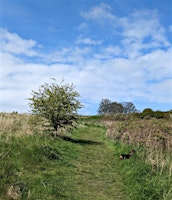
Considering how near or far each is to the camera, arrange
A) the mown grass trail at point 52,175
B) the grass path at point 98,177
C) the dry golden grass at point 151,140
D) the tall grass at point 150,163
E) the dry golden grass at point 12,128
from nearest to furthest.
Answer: the mown grass trail at point 52,175 → the tall grass at point 150,163 → the grass path at point 98,177 → the dry golden grass at point 151,140 → the dry golden grass at point 12,128

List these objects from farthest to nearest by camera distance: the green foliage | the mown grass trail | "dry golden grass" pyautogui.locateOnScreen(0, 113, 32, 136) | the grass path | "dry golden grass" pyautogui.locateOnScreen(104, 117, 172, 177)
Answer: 1. the green foliage
2. "dry golden grass" pyautogui.locateOnScreen(0, 113, 32, 136)
3. "dry golden grass" pyautogui.locateOnScreen(104, 117, 172, 177)
4. the grass path
5. the mown grass trail

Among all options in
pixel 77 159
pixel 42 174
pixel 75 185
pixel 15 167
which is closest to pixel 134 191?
pixel 75 185

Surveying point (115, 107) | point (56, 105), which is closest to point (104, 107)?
point (115, 107)

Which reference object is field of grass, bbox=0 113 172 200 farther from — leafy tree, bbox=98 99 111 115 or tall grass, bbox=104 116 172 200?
leafy tree, bbox=98 99 111 115

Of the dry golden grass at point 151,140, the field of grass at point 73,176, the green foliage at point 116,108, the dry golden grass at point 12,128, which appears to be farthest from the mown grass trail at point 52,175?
the green foliage at point 116,108

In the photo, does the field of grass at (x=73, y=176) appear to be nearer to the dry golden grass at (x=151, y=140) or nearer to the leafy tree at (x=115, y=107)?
the dry golden grass at (x=151, y=140)

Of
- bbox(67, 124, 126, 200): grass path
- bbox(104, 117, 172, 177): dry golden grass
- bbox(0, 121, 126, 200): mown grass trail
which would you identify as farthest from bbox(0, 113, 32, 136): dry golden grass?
→ bbox(104, 117, 172, 177): dry golden grass

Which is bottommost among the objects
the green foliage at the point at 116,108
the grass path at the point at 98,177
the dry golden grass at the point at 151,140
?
the grass path at the point at 98,177

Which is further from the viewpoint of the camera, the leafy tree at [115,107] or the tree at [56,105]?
the leafy tree at [115,107]

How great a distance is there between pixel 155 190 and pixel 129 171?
260 cm

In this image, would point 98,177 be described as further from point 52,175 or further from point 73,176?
point 52,175

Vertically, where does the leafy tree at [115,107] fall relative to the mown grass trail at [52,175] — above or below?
above

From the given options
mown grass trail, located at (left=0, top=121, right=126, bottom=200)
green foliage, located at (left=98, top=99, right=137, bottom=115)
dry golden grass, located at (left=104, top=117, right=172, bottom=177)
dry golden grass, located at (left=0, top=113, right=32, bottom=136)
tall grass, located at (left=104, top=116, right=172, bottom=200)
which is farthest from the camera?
green foliage, located at (left=98, top=99, right=137, bottom=115)

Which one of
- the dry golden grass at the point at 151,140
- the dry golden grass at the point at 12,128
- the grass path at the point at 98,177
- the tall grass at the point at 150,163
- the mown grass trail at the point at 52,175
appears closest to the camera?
the mown grass trail at the point at 52,175
